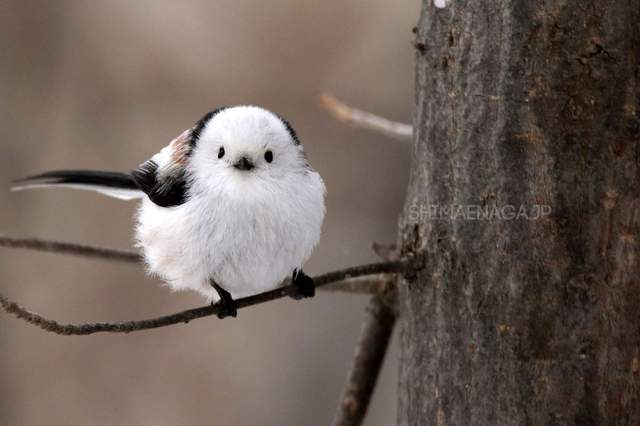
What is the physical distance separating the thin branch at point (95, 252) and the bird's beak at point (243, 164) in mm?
360

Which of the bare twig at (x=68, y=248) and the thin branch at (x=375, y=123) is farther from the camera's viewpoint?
the thin branch at (x=375, y=123)

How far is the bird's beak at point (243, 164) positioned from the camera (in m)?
1.36

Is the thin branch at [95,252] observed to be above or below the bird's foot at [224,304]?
above

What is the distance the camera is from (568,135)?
1.25 m

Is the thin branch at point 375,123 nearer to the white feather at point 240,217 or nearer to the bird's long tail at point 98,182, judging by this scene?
the white feather at point 240,217

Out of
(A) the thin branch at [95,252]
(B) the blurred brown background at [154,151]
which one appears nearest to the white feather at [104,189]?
(A) the thin branch at [95,252]

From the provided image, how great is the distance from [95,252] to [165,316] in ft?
1.56

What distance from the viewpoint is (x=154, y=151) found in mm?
3543

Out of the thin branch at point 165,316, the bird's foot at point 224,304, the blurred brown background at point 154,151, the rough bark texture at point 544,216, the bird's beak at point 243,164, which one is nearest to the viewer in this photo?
the thin branch at point 165,316

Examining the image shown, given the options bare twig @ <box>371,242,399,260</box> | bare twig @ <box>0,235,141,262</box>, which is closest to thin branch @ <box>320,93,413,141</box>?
bare twig @ <box>371,242,399,260</box>

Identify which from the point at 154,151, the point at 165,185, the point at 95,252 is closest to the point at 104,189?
the point at 95,252

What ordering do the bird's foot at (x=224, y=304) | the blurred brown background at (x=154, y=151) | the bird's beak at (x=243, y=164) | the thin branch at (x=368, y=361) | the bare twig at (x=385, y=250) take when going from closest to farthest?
the bird's beak at (x=243, y=164)
the bird's foot at (x=224, y=304)
the bare twig at (x=385, y=250)
the thin branch at (x=368, y=361)
the blurred brown background at (x=154, y=151)

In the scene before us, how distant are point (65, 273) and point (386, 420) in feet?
4.95

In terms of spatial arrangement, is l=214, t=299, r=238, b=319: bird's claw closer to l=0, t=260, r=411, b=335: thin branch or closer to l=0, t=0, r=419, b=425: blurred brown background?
l=0, t=260, r=411, b=335: thin branch
